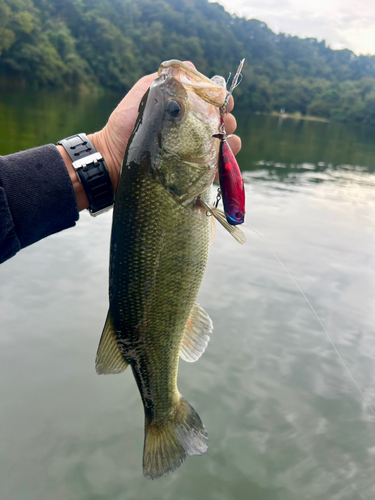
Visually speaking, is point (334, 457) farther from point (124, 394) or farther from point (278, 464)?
point (124, 394)

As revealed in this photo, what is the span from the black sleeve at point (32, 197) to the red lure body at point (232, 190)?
95cm

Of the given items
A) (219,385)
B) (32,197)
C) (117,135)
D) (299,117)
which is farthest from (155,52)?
(32,197)

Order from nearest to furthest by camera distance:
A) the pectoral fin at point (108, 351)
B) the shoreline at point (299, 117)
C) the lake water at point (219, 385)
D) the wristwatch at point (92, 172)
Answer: the pectoral fin at point (108, 351), the wristwatch at point (92, 172), the lake water at point (219, 385), the shoreline at point (299, 117)

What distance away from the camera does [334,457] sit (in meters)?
4.05

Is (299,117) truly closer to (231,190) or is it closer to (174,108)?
(174,108)

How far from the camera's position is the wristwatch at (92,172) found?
236 centimetres

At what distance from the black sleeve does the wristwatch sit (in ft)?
0.39

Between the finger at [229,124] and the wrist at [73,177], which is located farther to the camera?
the wrist at [73,177]

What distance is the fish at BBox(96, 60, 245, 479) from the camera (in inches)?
71.9

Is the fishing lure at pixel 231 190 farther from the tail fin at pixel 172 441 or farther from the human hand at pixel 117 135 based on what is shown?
the tail fin at pixel 172 441

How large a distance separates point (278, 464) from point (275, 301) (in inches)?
116

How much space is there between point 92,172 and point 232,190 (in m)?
0.99

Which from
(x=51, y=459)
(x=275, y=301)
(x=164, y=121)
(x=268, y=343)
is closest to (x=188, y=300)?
(x=164, y=121)

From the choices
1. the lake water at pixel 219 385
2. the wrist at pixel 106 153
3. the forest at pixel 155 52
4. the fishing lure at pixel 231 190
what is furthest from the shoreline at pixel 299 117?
the fishing lure at pixel 231 190
